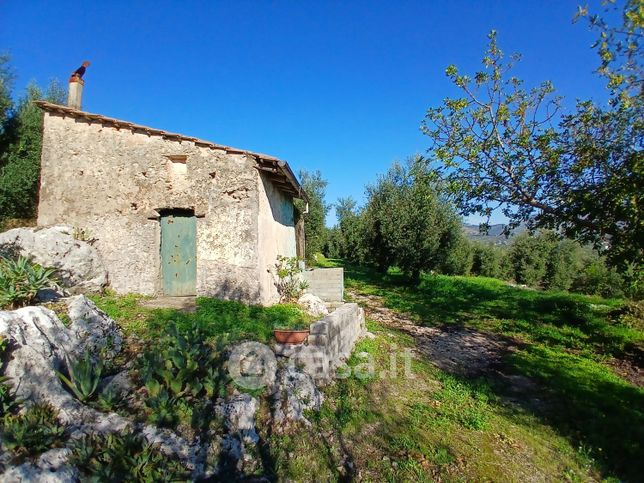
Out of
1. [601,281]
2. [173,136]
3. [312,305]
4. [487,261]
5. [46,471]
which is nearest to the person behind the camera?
[46,471]

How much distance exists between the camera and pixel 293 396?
4.96m

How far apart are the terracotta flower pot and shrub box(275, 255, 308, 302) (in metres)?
3.07

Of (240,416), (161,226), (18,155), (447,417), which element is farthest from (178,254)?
(18,155)

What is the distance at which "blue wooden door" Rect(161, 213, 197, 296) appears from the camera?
8156 mm

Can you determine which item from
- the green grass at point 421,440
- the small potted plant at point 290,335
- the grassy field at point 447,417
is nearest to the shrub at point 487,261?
the grassy field at point 447,417

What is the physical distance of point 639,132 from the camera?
6.65 metres

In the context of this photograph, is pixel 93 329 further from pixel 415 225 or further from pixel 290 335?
pixel 415 225

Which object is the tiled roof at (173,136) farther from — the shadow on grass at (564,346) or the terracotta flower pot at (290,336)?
the shadow on grass at (564,346)

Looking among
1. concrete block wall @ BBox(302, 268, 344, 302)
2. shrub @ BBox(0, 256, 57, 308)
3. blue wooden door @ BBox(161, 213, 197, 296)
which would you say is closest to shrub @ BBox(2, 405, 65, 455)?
shrub @ BBox(0, 256, 57, 308)

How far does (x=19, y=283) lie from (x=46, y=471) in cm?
353

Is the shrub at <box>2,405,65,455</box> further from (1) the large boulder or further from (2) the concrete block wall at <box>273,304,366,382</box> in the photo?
(1) the large boulder

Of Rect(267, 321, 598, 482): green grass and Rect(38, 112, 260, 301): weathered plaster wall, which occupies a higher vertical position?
Rect(38, 112, 260, 301): weathered plaster wall

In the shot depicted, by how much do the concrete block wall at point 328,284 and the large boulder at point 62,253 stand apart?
533 cm

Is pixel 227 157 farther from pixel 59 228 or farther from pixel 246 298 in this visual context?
pixel 59 228
